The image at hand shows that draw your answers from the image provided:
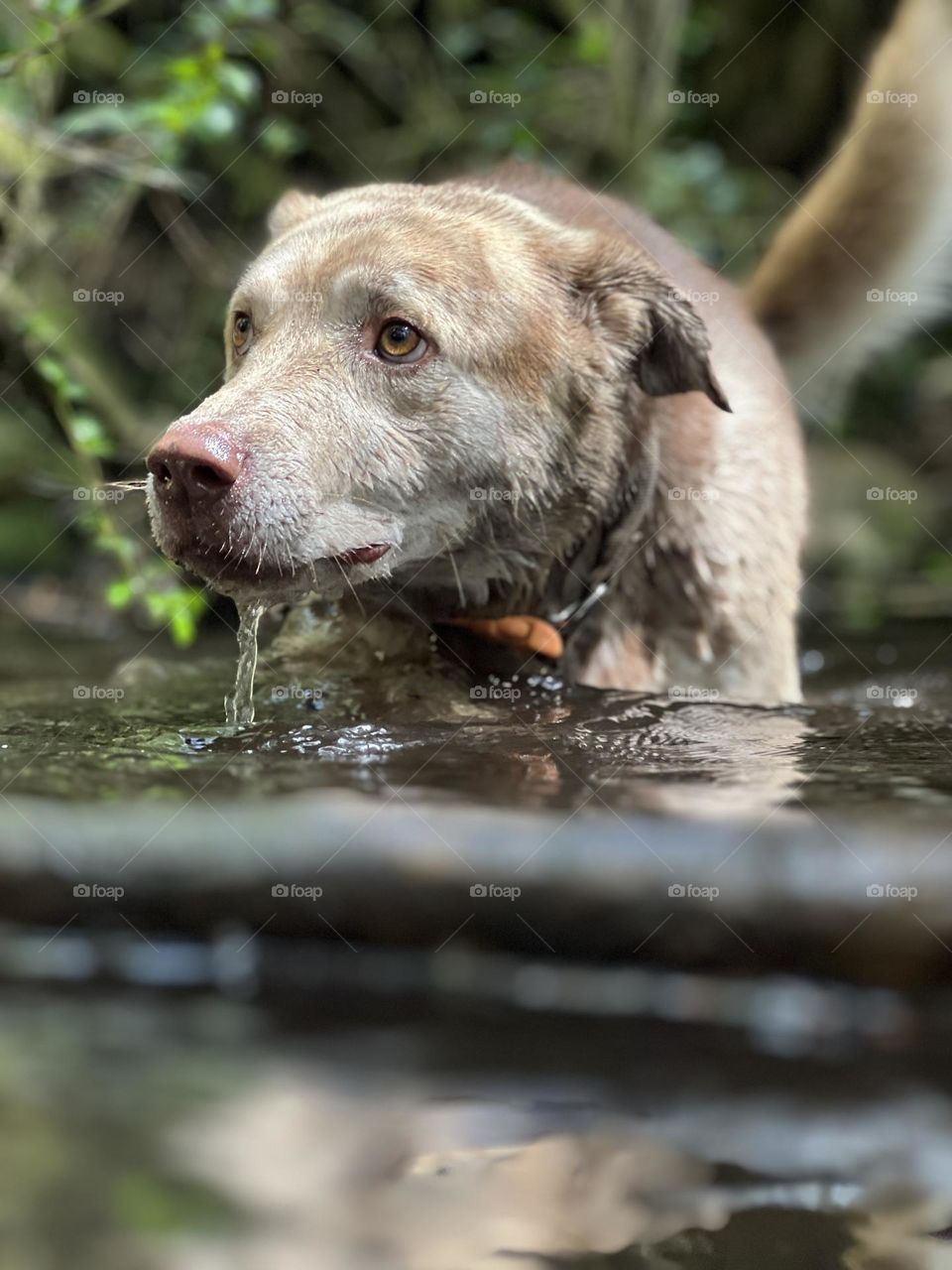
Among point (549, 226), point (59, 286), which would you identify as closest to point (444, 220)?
point (549, 226)

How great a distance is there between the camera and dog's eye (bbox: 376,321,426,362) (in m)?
3.00

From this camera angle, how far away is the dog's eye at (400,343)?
3.00 metres

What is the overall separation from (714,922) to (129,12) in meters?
7.47

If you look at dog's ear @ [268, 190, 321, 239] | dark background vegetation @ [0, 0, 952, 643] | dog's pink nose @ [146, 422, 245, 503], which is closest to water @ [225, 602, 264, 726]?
dog's pink nose @ [146, 422, 245, 503]

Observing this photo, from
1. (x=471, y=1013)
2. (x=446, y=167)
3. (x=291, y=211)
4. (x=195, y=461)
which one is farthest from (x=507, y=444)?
(x=446, y=167)

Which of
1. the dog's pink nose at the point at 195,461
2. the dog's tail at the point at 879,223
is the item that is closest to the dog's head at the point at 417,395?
the dog's pink nose at the point at 195,461

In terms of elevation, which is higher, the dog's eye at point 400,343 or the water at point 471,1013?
the dog's eye at point 400,343

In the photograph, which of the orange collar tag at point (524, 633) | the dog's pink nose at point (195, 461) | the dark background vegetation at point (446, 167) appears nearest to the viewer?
the dog's pink nose at point (195, 461)

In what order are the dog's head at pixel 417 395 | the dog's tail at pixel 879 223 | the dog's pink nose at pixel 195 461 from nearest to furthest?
the dog's pink nose at pixel 195 461 → the dog's head at pixel 417 395 → the dog's tail at pixel 879 223

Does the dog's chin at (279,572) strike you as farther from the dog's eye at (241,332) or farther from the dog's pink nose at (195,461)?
the dog's eye at (241,332)

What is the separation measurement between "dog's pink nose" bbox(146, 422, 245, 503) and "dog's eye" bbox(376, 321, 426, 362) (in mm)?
499

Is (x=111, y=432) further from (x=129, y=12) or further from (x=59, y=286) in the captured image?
(x=129, y=12)

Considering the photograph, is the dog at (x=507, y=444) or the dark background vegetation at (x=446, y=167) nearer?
the dog at (x=507, y=444)

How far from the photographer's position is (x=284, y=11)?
23.4ft
